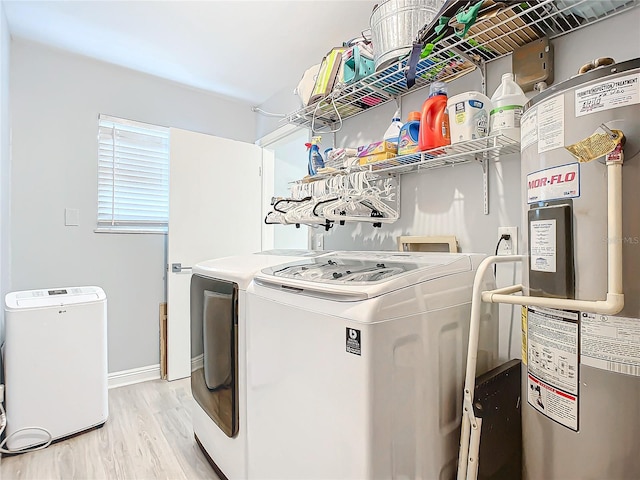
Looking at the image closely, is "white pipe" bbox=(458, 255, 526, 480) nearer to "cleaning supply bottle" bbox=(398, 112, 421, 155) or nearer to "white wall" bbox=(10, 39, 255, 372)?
"cleaning supply bottle" bbox=(398, 112, 421, 155)

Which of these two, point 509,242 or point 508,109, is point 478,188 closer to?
point 509,242

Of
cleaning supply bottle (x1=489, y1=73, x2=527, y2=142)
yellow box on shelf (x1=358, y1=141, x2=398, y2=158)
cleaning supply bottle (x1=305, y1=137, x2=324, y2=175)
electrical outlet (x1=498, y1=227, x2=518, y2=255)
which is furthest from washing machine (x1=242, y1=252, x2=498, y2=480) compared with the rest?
cleaning supply bottle (x1=305, y1=137, x2=324, y2=175)

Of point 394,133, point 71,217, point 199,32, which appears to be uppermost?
point 199,32

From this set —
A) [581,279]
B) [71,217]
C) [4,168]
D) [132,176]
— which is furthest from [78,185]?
[581,279]

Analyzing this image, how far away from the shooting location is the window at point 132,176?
273 cm

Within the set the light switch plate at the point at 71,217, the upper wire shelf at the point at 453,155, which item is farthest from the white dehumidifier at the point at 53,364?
the upper wire shelf at the point at 453,155

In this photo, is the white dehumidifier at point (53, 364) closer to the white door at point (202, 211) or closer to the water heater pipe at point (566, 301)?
the white door at point (202, 211)

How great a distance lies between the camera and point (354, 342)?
36.9 inches

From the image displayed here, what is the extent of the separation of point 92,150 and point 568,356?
307 centimetres

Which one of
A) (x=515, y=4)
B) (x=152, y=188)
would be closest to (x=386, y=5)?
(x=515, y=4)

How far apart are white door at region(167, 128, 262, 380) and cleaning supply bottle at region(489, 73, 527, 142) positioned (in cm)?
236

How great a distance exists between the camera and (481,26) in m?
1.26

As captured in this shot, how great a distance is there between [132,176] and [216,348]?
6.21 feet

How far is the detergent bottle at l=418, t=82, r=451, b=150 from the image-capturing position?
142 centimetres
